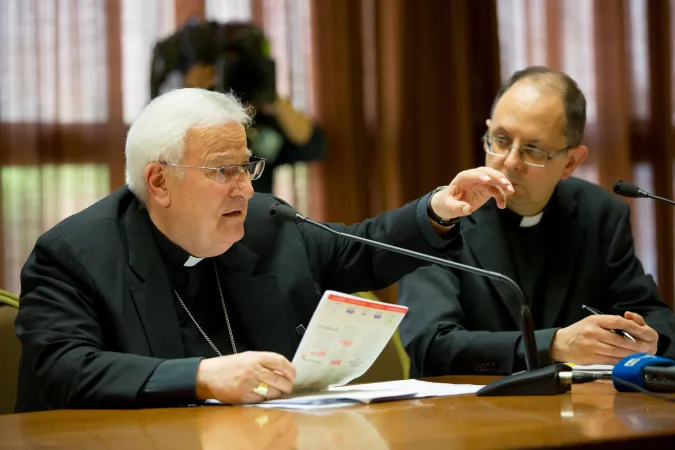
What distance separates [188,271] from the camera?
2.57m

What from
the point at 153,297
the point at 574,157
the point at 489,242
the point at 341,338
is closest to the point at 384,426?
the point at 341,338

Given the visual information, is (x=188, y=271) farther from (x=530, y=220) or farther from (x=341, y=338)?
(x=530, y=220)

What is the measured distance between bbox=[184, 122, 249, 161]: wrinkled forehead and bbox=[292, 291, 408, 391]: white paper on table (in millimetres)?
614

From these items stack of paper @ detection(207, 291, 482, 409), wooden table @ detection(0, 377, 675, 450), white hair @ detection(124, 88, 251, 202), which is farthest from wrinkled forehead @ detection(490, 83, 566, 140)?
wooden table @ detection(0, 377, 675, 450)

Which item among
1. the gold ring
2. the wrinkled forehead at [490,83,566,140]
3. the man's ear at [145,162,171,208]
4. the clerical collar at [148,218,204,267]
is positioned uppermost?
the wrinkled forehead at [490,83,566,140]

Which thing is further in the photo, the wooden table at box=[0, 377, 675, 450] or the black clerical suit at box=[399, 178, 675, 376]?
the black clerical suit at box=[399, 178, 675, 376]

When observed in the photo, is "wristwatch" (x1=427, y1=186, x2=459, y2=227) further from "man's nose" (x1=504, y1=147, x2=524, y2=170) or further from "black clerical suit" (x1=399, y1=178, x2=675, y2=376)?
"man's nose" (x1=504, y1=147, x2=524, y2=170)

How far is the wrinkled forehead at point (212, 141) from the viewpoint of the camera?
2416mm

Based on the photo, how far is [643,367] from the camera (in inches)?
79.0

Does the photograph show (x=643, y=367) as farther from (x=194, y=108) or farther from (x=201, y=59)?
(x=201, y=59)

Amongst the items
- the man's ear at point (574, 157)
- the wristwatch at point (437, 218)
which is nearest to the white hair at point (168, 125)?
the wristwatch at point (437, 218)

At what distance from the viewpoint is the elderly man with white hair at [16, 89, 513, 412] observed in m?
2.05

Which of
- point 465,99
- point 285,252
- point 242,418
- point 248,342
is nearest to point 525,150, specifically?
point 285,252

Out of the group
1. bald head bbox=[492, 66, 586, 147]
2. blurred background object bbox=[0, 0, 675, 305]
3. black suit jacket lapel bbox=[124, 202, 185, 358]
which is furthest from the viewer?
blurred background object bbox=[0, 0, 675, 305]
